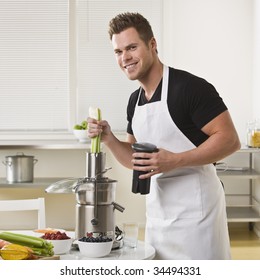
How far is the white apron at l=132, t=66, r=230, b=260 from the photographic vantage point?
2.20 m

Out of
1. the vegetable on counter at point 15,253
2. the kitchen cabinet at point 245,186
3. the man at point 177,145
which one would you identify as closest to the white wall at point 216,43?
the kitchen cabinet at point 245,186

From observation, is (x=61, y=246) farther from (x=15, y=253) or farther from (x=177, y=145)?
(x=177, y=145)

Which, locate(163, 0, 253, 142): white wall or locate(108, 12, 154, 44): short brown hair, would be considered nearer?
locate(108, 12, 154, 44): short brown hair

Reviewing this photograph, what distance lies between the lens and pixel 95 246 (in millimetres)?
2023

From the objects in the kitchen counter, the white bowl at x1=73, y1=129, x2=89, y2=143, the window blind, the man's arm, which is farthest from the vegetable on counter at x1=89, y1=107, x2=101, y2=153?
the window blind

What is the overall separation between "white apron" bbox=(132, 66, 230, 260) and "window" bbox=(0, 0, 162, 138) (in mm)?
3496

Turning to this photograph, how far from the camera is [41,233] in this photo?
2.33m

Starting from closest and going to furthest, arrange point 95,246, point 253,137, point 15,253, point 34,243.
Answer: point 15,253 → point 34,243 → point 95,246 → point 253,137

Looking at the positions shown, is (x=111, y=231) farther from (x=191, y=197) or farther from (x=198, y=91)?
(x=198, y=91)

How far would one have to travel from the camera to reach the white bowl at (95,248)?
6.64 ft

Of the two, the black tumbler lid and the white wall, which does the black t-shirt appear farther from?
the white wall

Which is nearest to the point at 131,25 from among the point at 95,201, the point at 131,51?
the point at 131,51

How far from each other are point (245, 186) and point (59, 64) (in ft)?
6.71

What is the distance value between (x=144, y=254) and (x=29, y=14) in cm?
398
